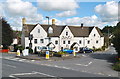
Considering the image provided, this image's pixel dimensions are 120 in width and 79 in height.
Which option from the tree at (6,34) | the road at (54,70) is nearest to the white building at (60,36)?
the tree at (6,34)

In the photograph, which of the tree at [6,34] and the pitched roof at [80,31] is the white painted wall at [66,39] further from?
the tree at [6,34]

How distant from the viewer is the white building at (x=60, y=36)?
5019 centimetres

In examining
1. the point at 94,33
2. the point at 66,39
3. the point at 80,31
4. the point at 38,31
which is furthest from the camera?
the point at 94,33

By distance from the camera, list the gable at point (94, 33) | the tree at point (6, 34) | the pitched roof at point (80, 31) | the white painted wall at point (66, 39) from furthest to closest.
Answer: the gable at point (94, 33)
the pitched roof at point (80, 31)
the tree at point (6, 34)
the white painted wall at point (66, 39)

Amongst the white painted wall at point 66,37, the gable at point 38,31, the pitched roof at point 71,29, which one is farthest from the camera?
the white painted wall at point 66,37

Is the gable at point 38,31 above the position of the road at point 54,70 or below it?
above

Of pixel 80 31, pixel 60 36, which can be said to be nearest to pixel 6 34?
pixel 60 36

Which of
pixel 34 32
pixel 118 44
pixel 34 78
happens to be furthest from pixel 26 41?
pixel 34 78

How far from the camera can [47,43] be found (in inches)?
2010

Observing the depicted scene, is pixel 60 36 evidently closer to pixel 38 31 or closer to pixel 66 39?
pixel 66 39

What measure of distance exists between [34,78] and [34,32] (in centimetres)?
3714

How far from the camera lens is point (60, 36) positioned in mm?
52562

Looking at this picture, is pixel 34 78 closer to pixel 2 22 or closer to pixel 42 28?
pixel 42 28

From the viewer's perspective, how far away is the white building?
165ft
